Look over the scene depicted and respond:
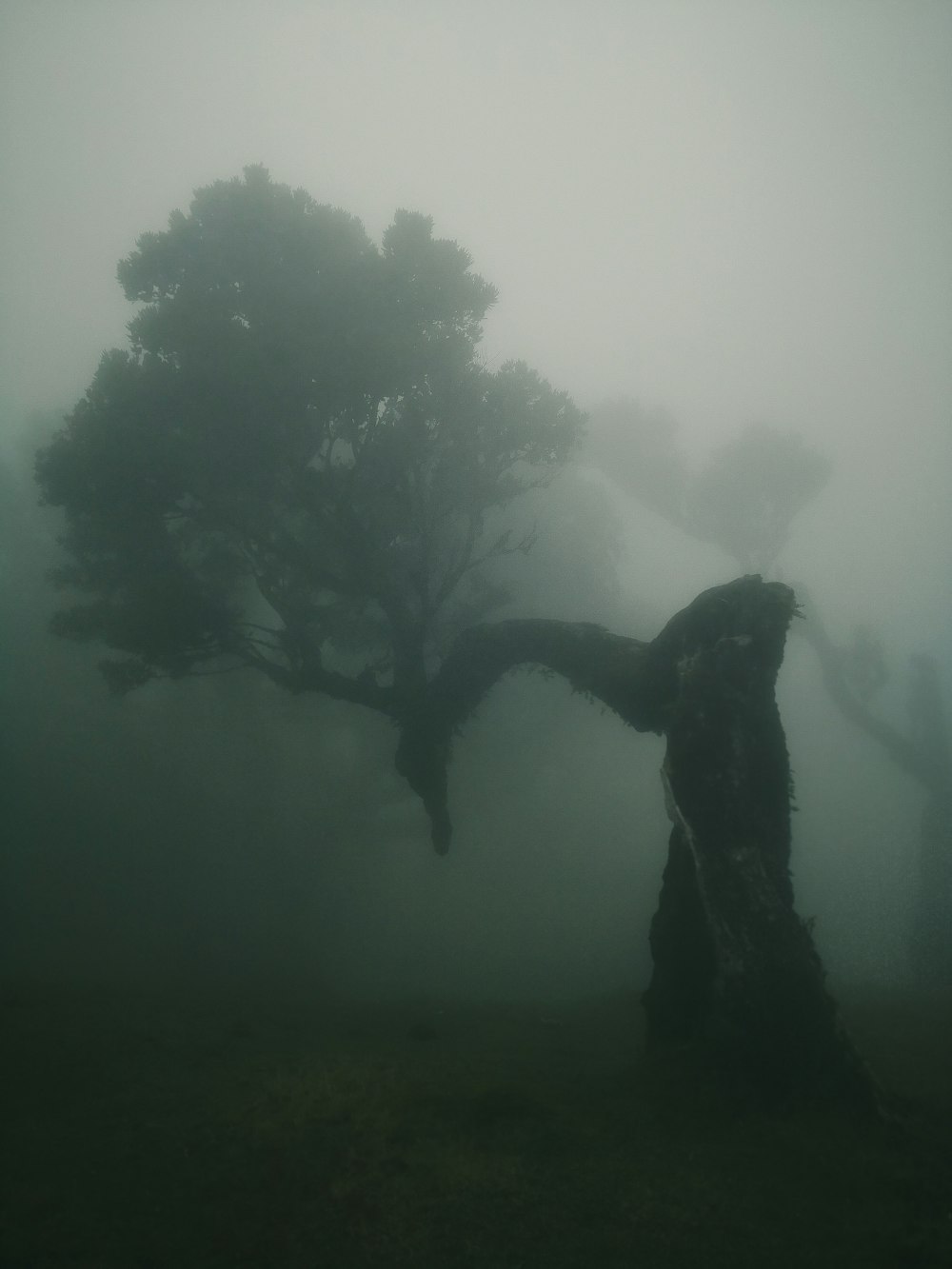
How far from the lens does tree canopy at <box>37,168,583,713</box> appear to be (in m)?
12.9

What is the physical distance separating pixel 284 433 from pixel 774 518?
23.7m

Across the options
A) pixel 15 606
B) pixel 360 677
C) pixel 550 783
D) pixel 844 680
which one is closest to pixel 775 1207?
pixel 360 677

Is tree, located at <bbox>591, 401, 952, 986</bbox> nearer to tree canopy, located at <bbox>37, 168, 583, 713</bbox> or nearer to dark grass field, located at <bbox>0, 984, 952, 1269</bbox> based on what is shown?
tree canopy, located at <bbox>37, 168, 583, 713</bbox>

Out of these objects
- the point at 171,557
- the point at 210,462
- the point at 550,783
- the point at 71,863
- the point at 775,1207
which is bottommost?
the point at 71,863

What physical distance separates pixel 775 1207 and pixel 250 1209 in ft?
12.1

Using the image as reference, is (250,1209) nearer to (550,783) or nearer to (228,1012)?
(228,1012)

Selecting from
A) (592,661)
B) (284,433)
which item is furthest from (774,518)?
(284,433)

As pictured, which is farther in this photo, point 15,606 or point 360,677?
point 15,606

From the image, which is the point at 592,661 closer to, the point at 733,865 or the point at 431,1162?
the point at 733,865

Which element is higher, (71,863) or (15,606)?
(15,606)

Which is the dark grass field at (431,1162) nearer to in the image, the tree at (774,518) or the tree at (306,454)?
the tree at (306,454)

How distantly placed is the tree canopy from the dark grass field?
8111 millimetres

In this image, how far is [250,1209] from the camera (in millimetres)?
4516

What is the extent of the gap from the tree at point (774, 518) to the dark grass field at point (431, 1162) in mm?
20257
